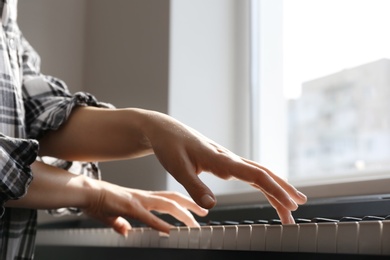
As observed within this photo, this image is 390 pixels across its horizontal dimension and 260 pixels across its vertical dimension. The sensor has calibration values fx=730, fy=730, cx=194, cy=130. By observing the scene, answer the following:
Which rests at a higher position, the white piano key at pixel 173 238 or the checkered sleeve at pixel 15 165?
the checkered sleeve at pixel 15 165

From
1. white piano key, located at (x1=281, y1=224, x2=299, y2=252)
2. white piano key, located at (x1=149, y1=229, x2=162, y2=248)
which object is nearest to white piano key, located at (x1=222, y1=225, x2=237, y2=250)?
white piano key, located at (x1=281, y1=224, x2=299, y2=252)

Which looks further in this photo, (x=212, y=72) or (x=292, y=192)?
(x=212, y=72)

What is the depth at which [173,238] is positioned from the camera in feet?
3.68

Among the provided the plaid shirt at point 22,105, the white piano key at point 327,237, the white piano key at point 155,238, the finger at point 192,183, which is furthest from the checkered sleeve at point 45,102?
the white piano key at point 327,237

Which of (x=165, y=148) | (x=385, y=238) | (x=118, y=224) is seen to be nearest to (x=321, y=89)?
(x=118, y=224)

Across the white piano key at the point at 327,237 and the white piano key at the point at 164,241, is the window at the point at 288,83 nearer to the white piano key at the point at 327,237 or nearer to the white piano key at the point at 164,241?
the white piano key at the point at 164,241

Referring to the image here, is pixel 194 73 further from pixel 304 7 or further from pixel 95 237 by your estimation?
pixel 95 237

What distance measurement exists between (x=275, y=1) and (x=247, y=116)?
0.29m

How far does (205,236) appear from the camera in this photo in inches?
40.7

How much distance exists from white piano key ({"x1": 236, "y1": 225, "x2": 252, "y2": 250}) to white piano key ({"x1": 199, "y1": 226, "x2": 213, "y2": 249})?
0.25 ft

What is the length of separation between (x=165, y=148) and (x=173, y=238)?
180mm

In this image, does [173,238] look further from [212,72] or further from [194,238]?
[212,72]

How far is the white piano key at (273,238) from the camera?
0.87 metres

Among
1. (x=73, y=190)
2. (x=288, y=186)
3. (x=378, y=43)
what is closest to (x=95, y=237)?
(x=73, y=190)
